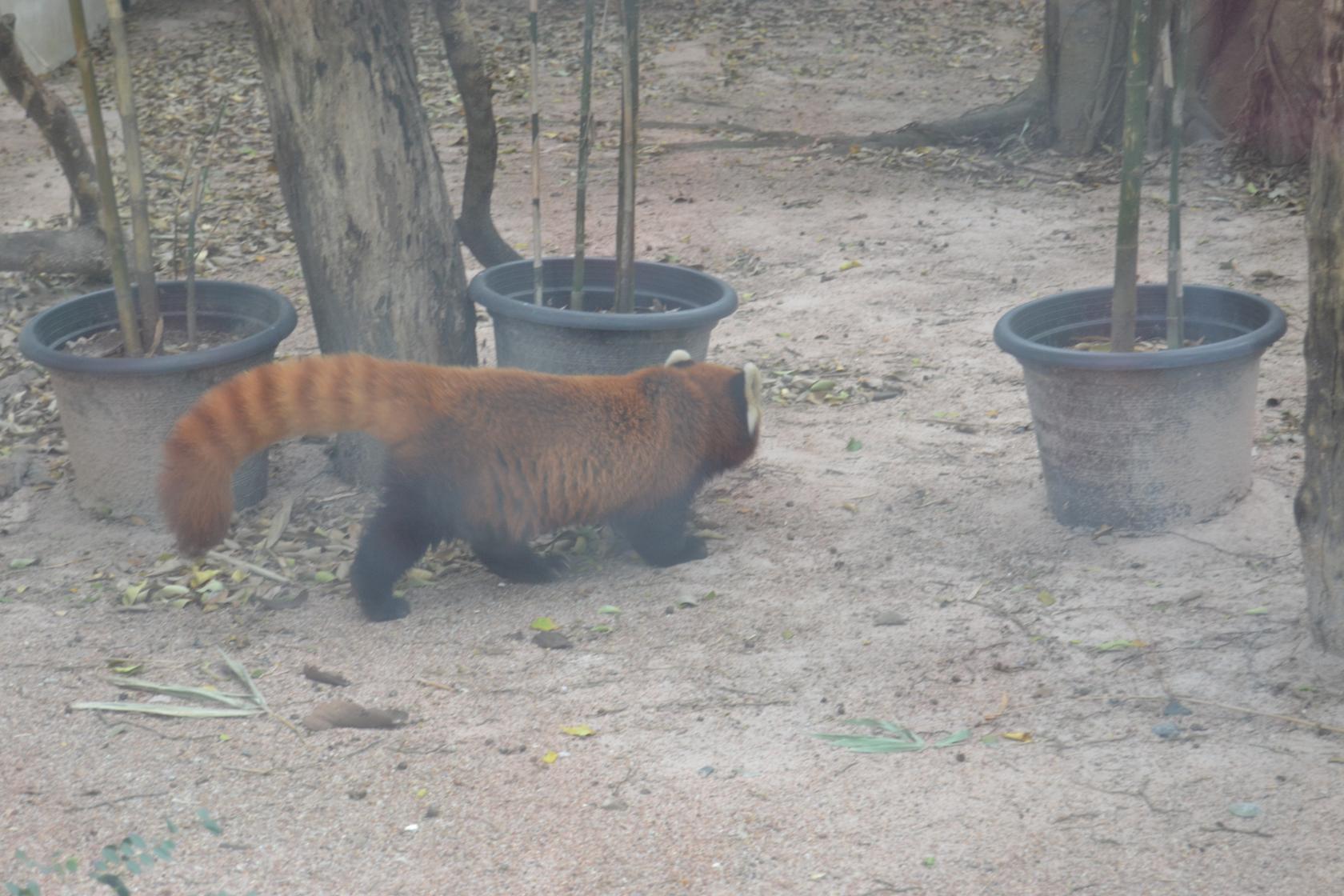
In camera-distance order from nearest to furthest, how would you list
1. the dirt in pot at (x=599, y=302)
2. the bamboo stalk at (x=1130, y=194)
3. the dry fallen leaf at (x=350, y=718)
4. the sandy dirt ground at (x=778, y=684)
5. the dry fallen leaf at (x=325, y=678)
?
1. the sandy dirt ground at (x=778, y=684)
2. the dry fallen leaf at (x=350, y=718)
3. the dry fallen leaf at (x=325, y=678)
4. the bamboo stalk at (x=1130, y=194)
5. the dirt in pot at (x=599, y=302)

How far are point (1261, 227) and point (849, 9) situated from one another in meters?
7.47

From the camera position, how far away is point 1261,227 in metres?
7.83

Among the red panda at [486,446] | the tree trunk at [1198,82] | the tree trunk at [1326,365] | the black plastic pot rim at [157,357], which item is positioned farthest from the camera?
the tree trunk at [1198,82]

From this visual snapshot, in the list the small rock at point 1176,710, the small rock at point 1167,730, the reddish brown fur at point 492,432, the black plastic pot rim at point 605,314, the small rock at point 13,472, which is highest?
the black plastic pot rim at point 605,314

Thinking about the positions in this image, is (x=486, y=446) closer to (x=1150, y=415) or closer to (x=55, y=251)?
(x=1150, y=415)

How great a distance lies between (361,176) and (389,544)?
142cm

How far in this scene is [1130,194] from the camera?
4.38 m

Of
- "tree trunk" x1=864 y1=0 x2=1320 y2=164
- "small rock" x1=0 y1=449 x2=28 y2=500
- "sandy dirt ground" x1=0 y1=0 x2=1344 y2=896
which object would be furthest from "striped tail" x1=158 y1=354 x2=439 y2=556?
"tree trunk" x1=864 y1=0 x2=1320 y2=164

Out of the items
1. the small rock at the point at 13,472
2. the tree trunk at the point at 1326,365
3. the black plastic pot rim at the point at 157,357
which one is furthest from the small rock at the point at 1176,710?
the small rock at the point at 13,472

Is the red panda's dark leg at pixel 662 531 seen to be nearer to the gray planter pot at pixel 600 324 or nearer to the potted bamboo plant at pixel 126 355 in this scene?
the gray planter pot at pixel 600 324

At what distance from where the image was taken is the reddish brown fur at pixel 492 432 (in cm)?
399

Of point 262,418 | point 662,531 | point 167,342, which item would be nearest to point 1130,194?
point 662,531

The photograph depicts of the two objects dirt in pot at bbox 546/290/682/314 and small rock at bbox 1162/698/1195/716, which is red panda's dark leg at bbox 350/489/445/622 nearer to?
dirt in pot at bbox 546/290/682/314

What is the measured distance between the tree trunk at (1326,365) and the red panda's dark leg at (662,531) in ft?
6.21
